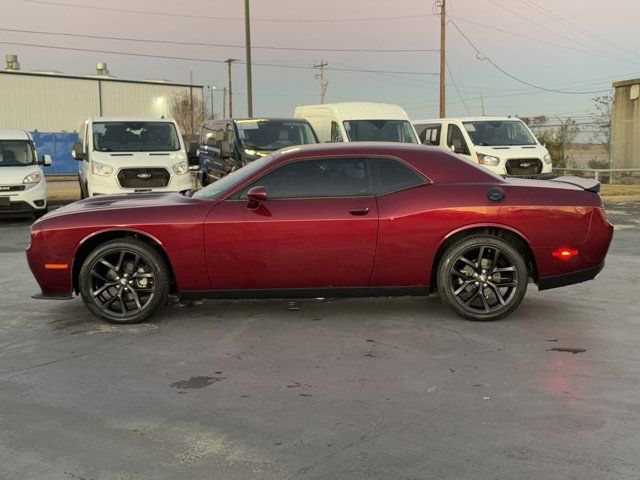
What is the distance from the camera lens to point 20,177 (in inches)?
539

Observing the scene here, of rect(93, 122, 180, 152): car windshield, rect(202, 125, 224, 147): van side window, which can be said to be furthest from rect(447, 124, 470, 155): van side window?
rect(93, 122, 180, 152): car windshield

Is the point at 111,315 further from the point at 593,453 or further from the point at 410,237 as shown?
the point at 593,453

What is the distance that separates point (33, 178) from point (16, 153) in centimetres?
118

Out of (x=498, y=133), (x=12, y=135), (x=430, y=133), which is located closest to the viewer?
(x=12, y=135)

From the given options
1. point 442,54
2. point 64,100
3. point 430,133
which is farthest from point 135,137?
point 64,100

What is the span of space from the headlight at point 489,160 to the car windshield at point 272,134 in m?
4.28

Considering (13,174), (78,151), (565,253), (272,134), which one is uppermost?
(272,134)

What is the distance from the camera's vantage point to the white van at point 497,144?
1628 cm

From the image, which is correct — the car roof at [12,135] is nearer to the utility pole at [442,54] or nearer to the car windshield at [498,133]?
the car windshield at [498,133]

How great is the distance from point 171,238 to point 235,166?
8688 mm

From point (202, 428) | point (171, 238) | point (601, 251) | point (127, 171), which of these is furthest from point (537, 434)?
point (127, 171)

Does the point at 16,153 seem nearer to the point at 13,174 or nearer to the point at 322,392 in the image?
the point at 13,174

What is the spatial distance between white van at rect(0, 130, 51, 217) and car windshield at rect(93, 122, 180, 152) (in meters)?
1.55

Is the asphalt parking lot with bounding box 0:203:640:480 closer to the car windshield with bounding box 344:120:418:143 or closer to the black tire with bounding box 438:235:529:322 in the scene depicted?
the black tire with bounding box 438:235:529:322
